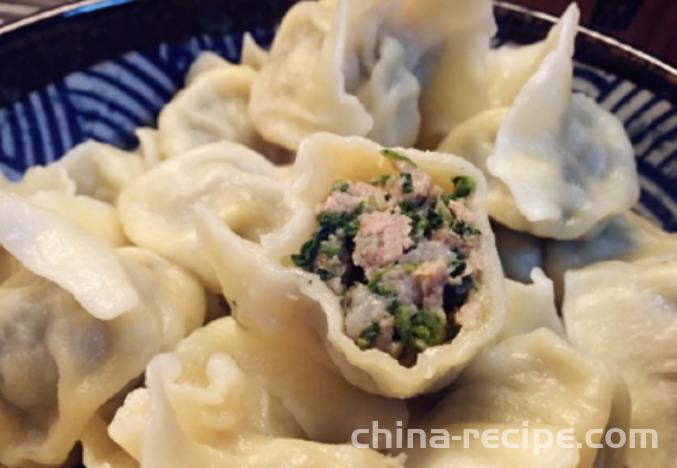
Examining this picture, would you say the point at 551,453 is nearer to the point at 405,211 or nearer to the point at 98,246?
the point at 405,211

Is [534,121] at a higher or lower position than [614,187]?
higher

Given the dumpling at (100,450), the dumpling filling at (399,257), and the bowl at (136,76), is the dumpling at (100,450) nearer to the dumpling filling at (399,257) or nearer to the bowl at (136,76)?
the dumpling filling at (399,257)

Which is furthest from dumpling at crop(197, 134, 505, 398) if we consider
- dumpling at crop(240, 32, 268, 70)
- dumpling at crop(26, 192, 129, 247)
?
dumpling at crop(240, 32, 268, 70)

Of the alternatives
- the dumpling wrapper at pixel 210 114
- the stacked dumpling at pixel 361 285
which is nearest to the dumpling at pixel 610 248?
the stacked dumpling at pixel 361 285

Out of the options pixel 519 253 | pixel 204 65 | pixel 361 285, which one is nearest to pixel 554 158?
pixel 519 253


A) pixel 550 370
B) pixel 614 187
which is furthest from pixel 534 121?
pixel 550 370

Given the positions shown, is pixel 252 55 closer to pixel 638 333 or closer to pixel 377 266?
pixel 377 266
